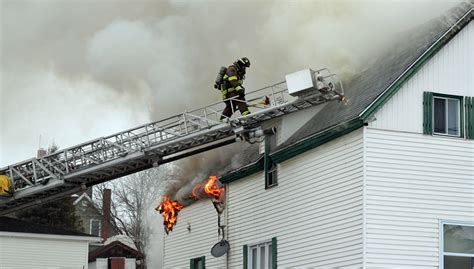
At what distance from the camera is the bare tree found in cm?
5644

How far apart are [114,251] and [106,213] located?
6521 millimetres

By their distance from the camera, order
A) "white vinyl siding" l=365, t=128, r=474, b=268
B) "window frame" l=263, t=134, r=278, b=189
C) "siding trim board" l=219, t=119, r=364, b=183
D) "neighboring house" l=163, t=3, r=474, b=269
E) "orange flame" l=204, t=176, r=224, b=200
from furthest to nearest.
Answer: "orange flame" l=204, t=176, r=224, b=200, "window frame" l=263, t=134, r=278, b=189, "siding trim board" l=219, t=119, r=364, b=183, "neighboring house" l=163, t=3, r=474, b=269, "white vinyl siding" l=365, t=128, r=474, b=268

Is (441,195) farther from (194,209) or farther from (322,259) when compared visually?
(194,209)

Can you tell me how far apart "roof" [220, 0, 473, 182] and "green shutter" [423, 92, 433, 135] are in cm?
64

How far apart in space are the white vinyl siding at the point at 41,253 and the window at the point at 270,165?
650 inches

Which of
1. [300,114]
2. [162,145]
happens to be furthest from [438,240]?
[162,145]

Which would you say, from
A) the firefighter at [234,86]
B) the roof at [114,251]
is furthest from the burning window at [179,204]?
the roof at [114,251]

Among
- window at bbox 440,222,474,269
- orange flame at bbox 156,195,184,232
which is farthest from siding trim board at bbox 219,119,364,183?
window at bbox 440,222,474,269

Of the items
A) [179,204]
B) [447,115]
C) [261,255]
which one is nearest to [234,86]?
[261,255]

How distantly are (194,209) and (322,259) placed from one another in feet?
27.1

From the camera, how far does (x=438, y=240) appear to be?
1752 centimetres

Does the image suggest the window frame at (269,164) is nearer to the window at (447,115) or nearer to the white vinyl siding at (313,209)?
the white vinyl siding at (313,209)

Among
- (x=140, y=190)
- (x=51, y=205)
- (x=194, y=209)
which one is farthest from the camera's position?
(x=140, y=190)

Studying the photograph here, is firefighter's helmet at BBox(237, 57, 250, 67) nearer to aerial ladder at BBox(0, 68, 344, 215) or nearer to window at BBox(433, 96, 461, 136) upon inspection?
aerial ladder at BBox(0, 68, 344, 215)
